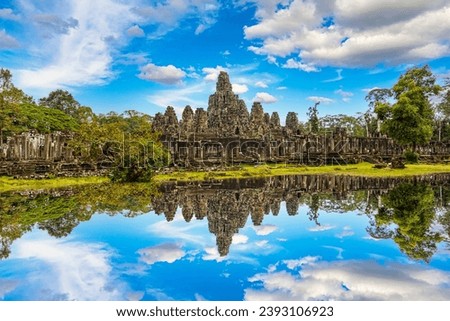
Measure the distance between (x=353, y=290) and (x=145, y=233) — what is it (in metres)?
5.76

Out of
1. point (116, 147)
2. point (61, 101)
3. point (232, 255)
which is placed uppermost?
point (61, 101)

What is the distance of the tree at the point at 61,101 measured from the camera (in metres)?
72.0

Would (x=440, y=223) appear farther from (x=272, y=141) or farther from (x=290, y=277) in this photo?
(x=272, y=141)

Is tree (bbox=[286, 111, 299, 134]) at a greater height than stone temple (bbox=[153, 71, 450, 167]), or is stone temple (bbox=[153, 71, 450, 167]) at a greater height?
tree (bbox=[286, 111, 299, 134])

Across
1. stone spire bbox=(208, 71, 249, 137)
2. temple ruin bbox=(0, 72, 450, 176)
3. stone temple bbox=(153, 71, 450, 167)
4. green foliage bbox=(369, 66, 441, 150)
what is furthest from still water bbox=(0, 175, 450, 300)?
stone spire bbox=(208, 71, 249, 137)

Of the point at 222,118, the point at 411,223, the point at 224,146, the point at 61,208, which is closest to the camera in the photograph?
the point at 411,223

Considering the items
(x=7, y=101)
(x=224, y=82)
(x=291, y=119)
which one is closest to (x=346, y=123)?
(x=291, y=119)

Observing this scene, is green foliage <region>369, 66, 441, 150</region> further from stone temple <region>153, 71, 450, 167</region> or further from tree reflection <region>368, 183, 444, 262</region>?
tree reflection <region>368, 183, 444, 262</region>

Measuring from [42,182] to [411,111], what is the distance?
36.9 metres

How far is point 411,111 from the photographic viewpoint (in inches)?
1705

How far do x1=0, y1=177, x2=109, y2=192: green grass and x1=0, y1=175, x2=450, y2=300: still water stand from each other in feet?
22.1

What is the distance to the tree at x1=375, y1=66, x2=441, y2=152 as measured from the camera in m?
43.8

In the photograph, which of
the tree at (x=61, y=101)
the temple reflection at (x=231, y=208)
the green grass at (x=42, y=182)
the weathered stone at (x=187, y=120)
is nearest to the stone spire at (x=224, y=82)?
the weathered stone at (x=187, y=120)

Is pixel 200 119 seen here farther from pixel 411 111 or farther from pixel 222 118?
pixel 411 111
